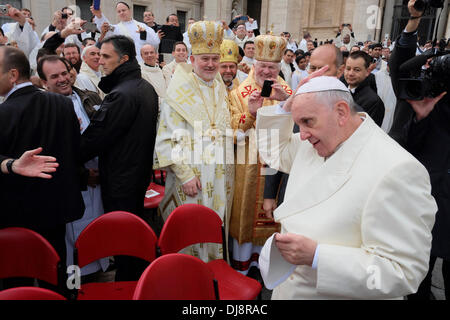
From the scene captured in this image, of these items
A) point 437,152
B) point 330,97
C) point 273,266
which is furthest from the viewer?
point 437,152

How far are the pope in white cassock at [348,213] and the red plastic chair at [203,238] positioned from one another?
2.13 ft

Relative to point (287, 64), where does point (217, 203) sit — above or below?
below

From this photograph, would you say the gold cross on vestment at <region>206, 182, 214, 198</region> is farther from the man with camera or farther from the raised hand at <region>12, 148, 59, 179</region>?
the man with camera

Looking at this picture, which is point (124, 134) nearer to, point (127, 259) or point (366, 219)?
point (127, 259)

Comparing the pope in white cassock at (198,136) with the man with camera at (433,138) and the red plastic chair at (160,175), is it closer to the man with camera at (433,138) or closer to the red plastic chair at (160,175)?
the man with camera at (433,138)

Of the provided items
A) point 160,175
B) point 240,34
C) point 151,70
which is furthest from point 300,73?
point 160,175

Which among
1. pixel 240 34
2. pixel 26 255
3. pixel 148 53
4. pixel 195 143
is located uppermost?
pixel 240 34

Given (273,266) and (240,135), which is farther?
(240,135)

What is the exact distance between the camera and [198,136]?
116 inches

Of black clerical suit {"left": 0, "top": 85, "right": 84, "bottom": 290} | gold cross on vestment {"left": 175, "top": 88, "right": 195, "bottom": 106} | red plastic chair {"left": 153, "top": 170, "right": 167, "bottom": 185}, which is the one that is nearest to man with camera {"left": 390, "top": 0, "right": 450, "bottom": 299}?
gold cross on vestment {"left": 175, "top": 88, "right": 195, "bottom": 106}

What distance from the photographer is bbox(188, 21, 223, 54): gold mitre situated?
2.96 metres

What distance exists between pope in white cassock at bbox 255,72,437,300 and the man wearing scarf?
1513 mm

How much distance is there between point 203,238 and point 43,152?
1.24 m
